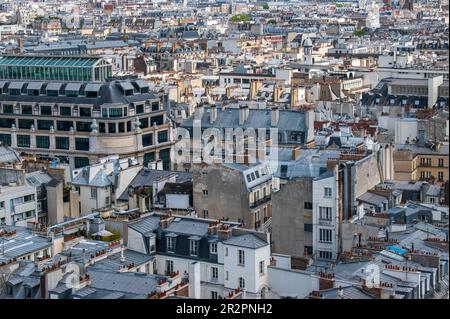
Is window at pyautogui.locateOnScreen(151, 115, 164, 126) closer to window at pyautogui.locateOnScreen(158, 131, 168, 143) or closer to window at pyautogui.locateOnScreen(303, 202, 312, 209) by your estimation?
window at pyautogui.locateOnScreen(158, 131, 168, 143)

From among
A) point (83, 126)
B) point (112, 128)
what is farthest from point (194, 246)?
point (83, 126)

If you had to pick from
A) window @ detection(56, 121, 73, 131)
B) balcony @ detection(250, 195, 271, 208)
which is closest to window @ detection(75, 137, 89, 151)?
window @ detection(56, 121, 73, 131)

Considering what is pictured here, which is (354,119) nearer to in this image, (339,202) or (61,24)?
(339,202)

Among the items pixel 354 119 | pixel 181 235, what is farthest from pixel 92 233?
pixel 354 119

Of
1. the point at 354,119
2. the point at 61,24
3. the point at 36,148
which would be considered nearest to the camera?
the point at 36,148

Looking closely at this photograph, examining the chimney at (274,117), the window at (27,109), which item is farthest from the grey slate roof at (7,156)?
the chimney at (274,117)

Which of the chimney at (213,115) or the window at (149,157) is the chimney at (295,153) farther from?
the chimney at (213,115)
